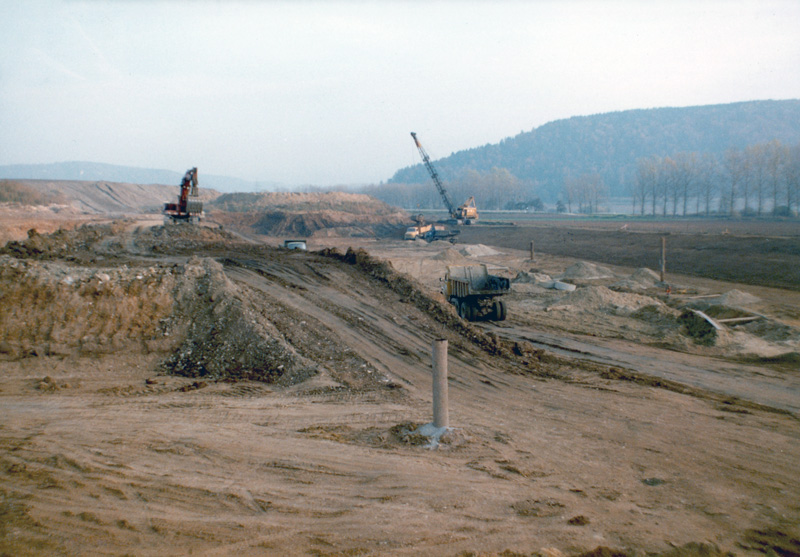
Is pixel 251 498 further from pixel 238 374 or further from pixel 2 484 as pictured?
pixel 238 374

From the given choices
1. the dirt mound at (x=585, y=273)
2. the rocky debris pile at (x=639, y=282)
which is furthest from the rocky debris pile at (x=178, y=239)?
the rocky debris pile at (x=639, y=282)

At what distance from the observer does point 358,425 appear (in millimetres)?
7641

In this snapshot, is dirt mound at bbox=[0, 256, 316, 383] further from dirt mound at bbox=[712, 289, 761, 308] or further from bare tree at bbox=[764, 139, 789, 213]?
bare tree at bbox=[764, 139, 789, 213]

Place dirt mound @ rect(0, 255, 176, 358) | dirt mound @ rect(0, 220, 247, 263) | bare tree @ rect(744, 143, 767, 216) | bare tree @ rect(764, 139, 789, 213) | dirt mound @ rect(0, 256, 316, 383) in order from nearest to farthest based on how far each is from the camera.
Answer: dirt mound @ rect(0, 256, 316, 383) < dirt mound @ rect(0, 255, 176, 358) < dirt mound @ rect(0, 220, 247, 263) < bare tree @ rect(764, 139, 789, 213) < bare tree @ rect(744, 143, 767, 216)

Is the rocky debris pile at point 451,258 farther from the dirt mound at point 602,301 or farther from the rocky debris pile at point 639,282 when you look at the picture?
the dirt mound at point 602,301

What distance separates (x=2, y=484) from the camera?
4.54 metres

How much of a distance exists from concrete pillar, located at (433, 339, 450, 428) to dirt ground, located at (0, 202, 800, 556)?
23 centimetres

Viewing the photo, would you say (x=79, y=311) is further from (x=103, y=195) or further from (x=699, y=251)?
(x=103, y=195)

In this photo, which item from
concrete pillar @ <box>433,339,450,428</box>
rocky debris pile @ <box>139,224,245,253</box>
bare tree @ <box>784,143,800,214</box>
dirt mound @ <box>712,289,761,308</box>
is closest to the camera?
concrete pillar @ <box>433,339,450,428</box>

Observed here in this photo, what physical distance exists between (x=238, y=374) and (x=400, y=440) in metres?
4.83

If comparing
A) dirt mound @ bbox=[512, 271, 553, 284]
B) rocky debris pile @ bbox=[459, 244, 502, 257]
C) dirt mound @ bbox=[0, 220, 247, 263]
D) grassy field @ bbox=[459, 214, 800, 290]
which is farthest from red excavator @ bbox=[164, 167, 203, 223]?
grassy field @ bbox=[459, 214, 800, 290]

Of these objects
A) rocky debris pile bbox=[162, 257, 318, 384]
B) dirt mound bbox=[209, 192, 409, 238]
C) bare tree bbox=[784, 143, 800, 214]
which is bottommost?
rocky debris pile bbox=[162, 257, 318, 384]

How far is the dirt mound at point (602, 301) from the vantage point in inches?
827

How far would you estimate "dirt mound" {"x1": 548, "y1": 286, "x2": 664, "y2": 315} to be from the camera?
2102cm
